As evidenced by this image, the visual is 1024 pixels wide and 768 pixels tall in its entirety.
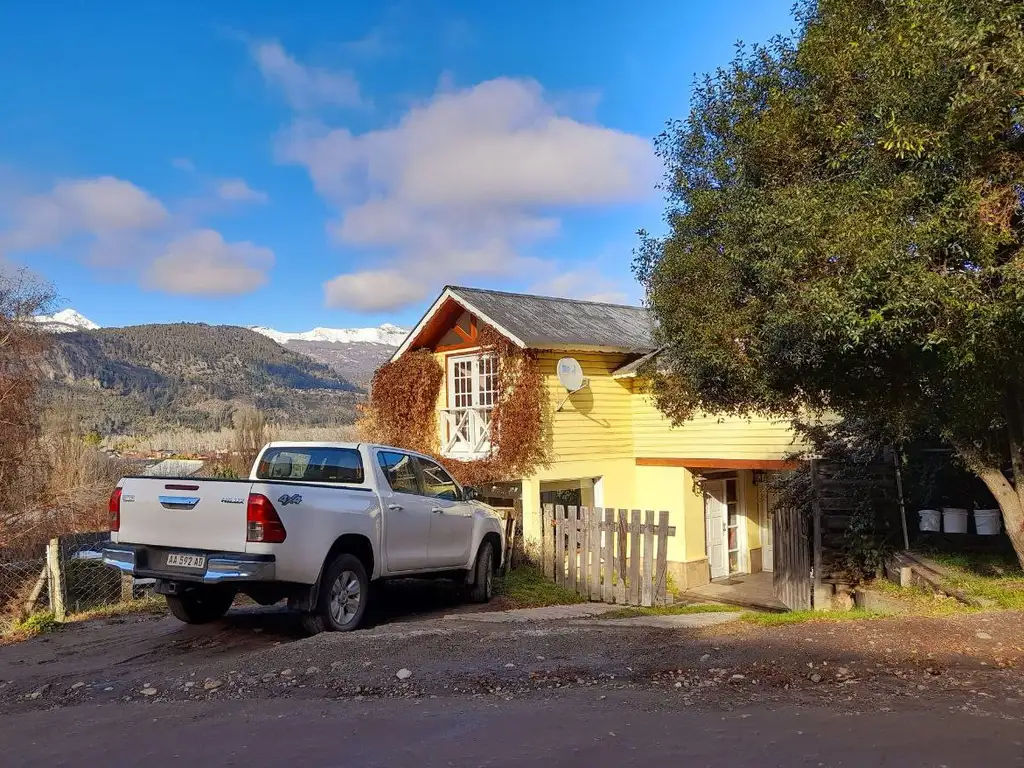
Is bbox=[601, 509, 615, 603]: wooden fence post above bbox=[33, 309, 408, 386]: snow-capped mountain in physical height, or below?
below

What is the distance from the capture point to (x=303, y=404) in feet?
223

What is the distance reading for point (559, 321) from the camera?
20.8 metres

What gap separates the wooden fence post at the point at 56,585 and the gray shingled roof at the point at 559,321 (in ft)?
33.5

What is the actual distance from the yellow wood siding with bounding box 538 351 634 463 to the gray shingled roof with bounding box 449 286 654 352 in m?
0.44

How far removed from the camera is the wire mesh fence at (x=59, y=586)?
10.5 meters

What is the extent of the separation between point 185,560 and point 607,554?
6918 mm

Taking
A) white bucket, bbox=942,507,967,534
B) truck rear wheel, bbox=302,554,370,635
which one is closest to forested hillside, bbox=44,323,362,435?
white bucket, bbox=942,507,967,534

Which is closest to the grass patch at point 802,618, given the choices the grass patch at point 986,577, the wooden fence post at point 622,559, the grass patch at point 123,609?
the grass patch at point 986,577

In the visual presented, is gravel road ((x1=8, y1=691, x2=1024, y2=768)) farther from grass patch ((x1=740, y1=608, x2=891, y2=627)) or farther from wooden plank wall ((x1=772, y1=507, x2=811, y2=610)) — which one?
wooden plank wall ((x1=772, y1=507, x2=811, y2=610))

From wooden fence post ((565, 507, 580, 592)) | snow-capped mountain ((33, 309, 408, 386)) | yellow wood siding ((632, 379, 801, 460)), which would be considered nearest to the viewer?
wooden fence post ((565, 507, 580, 592))

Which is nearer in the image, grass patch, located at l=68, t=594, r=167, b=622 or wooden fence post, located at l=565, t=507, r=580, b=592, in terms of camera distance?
grass patch, located at l=68, t=594, r=167, b=622

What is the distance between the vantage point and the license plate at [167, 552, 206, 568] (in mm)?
7527

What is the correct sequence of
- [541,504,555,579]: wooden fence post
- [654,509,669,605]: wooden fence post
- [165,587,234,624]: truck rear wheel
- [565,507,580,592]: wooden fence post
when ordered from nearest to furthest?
1. [165,587,234,624]: truck rear wheel
2. [654,509,669,605]: wooden fence post
3. [565,507,580,592]: wooden fence post
4. [541,504,555,579]: wooden fence post

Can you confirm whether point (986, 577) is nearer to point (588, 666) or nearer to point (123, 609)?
point (588, 666)
